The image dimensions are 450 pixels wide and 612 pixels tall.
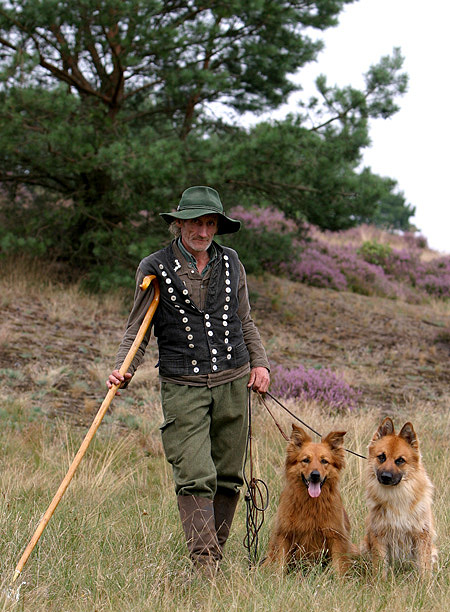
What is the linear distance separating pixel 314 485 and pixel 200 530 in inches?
28.1

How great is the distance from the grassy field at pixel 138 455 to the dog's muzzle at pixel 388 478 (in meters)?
0.50

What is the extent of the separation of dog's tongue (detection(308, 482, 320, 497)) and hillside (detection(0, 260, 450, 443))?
3351mm

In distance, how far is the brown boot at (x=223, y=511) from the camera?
14.1 ft

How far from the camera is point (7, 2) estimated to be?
36.8ft

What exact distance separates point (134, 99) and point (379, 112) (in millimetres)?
5204

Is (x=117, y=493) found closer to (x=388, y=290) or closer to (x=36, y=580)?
(x=36, y=580)

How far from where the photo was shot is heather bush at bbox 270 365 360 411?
329 inches

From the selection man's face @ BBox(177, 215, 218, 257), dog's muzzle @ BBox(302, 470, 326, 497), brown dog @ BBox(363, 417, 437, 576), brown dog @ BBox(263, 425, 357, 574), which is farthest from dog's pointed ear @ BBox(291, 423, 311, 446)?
man's face @ BBox(177, 215, 218, 257)

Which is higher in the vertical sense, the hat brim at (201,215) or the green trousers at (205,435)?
the hat brim at (201,215)

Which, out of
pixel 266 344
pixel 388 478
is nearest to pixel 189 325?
pixel 388 478

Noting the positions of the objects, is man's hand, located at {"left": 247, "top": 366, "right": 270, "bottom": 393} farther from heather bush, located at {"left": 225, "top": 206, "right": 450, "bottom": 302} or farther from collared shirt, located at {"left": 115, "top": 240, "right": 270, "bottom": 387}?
heather bush, located at {"left": 225, "top": 206, "right": 450, "bottom": 302}

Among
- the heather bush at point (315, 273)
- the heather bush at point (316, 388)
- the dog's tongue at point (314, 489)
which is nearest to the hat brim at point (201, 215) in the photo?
the dog's tongue at point (314, 489)

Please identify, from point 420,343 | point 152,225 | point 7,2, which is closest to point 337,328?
point 420,343

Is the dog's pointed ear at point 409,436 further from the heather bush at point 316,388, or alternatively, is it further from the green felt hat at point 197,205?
the heather bush at point 316,388
